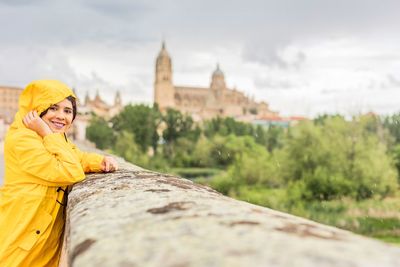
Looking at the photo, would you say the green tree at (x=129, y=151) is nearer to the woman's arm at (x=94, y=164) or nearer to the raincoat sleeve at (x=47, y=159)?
the woman's arm at (x=94, y=164)

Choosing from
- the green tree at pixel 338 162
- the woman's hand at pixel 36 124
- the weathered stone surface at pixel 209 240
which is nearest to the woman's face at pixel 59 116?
the woman's hand at pixel 36 124

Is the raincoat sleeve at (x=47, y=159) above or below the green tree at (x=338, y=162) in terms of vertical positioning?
above

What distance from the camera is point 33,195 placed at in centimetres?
258

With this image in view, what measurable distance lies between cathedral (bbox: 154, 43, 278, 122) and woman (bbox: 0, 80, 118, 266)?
13748 cm

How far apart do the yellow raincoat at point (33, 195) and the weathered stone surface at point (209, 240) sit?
95 centimetres

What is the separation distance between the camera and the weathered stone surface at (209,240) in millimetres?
931

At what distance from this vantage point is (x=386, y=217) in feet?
94.2

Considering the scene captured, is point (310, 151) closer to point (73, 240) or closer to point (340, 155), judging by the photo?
point (340, 155)

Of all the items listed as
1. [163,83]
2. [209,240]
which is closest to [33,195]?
[209,240]

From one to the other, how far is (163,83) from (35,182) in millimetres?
151032

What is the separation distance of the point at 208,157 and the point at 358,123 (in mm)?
26501

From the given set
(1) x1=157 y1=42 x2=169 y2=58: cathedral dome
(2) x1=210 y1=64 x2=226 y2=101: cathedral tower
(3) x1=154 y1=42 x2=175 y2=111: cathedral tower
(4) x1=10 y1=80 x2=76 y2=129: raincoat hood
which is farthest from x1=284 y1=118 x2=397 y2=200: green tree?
(2) x1=210 y1=64 x2=226 y2=101: cathedral tower

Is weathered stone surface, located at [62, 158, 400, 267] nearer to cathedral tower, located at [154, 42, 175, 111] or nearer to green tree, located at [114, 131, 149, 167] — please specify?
green tree, located at [114, 131, 149, 167]

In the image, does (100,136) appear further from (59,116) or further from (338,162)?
(59,116)
